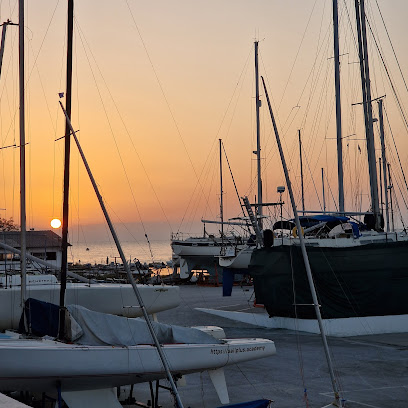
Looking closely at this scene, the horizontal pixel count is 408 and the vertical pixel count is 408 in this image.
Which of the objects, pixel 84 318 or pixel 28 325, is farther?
pixel 28 325

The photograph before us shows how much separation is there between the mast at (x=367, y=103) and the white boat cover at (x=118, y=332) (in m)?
15.9

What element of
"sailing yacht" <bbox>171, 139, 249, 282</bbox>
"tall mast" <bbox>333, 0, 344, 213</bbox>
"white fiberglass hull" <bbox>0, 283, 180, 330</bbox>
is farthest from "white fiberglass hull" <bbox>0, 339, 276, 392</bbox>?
"sailing yacht" <bbox>171, 139, 249, 282</bbox>

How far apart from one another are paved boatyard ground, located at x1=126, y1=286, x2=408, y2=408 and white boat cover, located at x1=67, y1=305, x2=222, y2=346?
131 centimetres

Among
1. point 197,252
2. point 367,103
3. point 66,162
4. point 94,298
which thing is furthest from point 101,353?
point 197,252

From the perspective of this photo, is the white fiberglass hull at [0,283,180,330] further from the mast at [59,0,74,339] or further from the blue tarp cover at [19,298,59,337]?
the blue tarp cover at [19,298,59,337]

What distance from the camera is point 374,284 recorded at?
83.0 ft

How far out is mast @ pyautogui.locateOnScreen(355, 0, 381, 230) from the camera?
27797 millimetres

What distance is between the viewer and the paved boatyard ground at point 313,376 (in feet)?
45.4

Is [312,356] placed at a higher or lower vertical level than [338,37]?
lower

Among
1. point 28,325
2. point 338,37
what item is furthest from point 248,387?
point 338,37

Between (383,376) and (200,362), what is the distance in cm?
540

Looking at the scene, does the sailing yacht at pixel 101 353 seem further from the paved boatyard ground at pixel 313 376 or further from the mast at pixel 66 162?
the paved boatyard ground at pixel 313 376

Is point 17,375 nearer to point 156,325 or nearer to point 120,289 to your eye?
point 156,325

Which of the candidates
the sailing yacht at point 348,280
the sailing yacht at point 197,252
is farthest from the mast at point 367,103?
the sailing yacht at point 197,252
